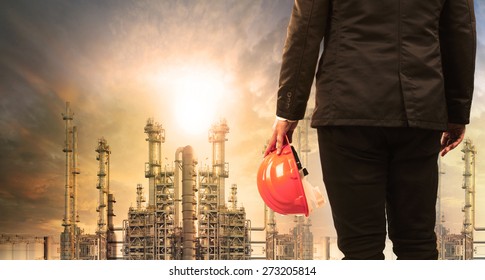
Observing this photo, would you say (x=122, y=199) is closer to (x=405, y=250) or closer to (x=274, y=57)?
(x=274, y=57)

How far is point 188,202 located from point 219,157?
2.28ft

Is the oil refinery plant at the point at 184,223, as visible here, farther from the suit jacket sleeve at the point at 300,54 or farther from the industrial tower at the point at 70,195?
the suit jacket sleeve at the point at 300,54

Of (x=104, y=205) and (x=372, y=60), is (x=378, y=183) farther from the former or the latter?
(x=104, y=205)

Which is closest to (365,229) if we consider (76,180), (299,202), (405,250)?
(405,250)

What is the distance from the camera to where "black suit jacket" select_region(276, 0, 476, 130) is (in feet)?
5.86

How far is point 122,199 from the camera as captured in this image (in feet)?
23.0

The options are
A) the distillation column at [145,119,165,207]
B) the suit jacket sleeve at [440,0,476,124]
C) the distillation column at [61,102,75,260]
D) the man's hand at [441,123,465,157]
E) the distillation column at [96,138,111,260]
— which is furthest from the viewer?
the distillation column at [96,138,111,260]

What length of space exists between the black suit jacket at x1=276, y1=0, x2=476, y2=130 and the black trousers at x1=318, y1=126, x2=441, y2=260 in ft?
0.17

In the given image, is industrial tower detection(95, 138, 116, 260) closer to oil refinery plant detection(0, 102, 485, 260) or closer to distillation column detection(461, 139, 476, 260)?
oil refinery plant detection(0, 102, 485, 260)

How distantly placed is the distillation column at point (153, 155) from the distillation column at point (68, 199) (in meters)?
0.77

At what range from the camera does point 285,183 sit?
219 cm

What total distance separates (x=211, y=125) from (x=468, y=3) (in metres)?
4.62

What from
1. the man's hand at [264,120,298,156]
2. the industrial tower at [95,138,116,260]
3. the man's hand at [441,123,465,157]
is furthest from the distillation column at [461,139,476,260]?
the man's hand at [264,120,298,156]

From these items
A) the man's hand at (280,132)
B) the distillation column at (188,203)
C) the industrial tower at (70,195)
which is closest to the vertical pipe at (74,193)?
the industrial tower at (70,195)
